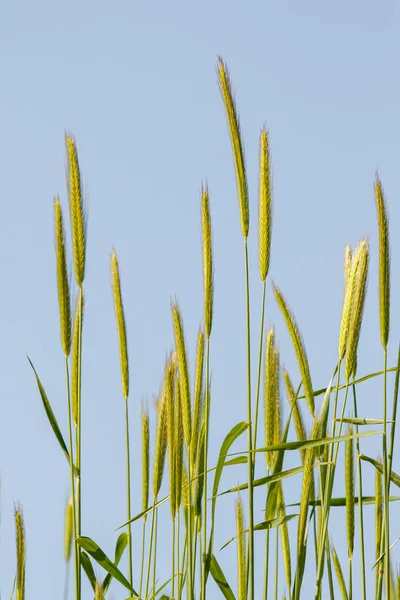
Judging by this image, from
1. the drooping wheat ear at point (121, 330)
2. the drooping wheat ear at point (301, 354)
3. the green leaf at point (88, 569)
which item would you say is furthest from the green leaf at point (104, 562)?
the drooping wheat ear at point (301, 354)

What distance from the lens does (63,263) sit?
1699mm

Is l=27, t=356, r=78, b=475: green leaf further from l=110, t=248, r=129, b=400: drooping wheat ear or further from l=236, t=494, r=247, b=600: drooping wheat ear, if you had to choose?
l=236, t=494, r=247, b=600: drooping wheat ear

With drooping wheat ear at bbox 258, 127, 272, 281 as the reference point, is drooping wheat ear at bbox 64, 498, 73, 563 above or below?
below

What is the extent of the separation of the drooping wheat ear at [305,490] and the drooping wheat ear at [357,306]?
14cm

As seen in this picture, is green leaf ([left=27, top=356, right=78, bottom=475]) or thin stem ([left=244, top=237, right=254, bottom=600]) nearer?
thin stem ([left=244, top=237, right=254, bottom=600])

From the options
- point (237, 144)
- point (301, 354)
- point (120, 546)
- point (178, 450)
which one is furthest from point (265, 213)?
point (120, 546)

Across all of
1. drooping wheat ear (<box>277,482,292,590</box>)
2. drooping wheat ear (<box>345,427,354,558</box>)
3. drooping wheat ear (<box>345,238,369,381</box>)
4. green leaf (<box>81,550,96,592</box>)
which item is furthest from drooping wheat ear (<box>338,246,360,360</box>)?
green leaf (<box>81,550,96,592</box>)

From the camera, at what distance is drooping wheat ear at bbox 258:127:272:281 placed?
69.6 inches

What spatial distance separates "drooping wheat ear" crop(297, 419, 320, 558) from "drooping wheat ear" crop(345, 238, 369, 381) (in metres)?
0.14

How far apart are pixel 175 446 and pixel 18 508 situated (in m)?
0.33

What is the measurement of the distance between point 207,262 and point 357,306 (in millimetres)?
327

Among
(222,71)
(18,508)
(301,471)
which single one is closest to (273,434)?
(301,471)

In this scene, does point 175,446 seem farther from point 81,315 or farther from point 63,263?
point 63,263

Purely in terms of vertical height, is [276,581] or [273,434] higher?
[273,434]
